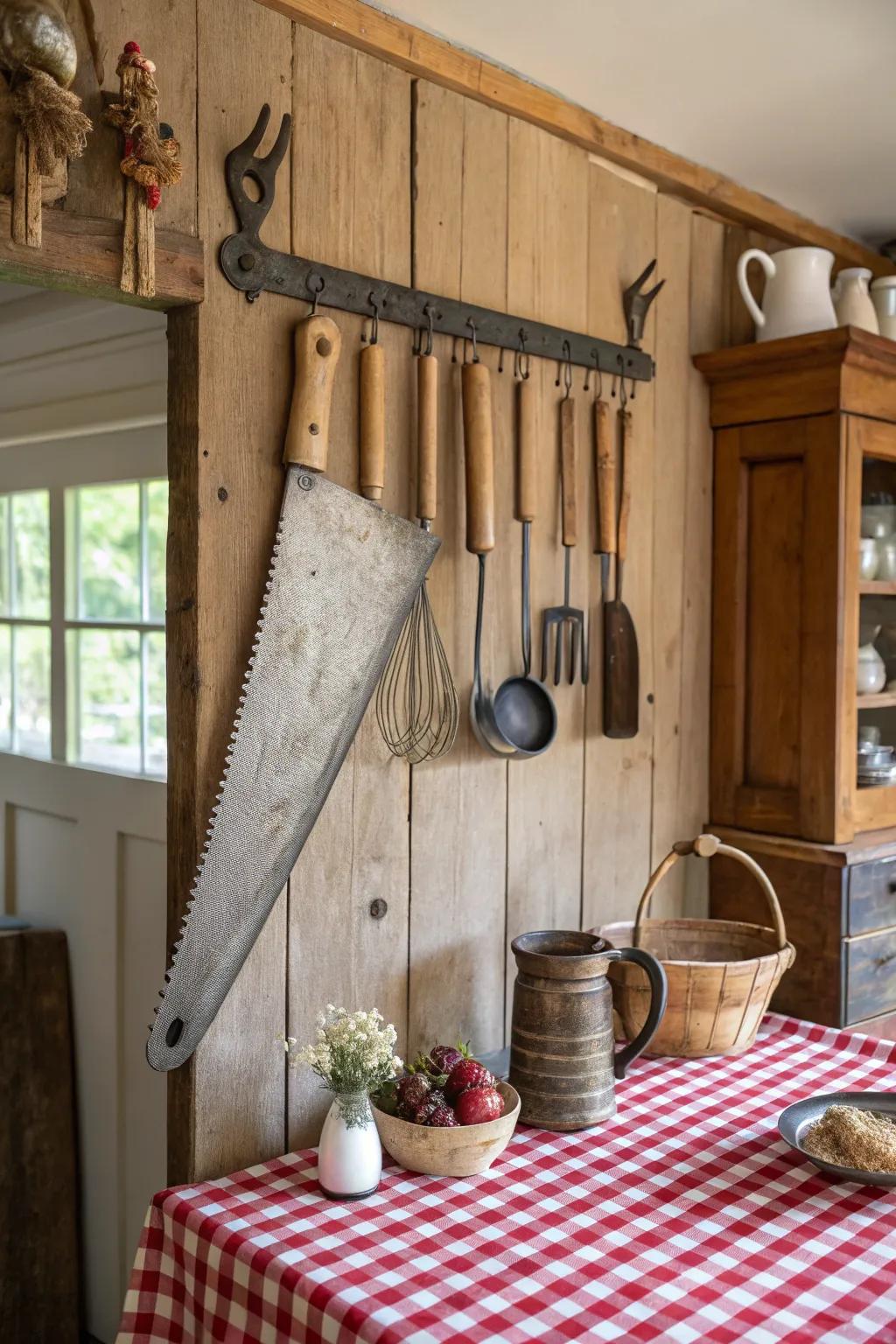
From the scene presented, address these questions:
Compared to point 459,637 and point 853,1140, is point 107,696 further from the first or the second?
point 853,1140

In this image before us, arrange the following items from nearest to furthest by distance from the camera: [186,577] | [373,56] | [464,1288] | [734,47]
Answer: [464,1288] → [186,577] → [373,56] → [734,47]

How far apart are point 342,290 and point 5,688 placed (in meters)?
1.10

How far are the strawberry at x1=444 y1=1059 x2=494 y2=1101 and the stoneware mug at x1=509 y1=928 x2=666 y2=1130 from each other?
0.13 m

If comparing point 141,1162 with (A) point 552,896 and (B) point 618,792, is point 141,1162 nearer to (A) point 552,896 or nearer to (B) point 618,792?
(A) point 552,896

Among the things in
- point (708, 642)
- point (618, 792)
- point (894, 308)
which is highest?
point (894, 308)

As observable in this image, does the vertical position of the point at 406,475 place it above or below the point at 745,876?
above

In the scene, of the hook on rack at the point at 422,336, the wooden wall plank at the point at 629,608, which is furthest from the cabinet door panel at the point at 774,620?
the hook on rack at the point at 422,336

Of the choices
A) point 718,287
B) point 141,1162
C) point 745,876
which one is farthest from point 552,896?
point 718,287

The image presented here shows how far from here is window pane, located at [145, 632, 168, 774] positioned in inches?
72.3

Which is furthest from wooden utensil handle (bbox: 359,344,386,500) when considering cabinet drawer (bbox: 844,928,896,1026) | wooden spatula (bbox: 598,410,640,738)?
cabinet drawer (bbox: 844,928,896,1026)

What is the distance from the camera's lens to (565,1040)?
1.47m

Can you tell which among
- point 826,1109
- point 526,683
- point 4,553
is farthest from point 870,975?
point 4,553

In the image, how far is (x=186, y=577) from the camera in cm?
136

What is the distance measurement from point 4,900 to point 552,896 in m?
1.03
